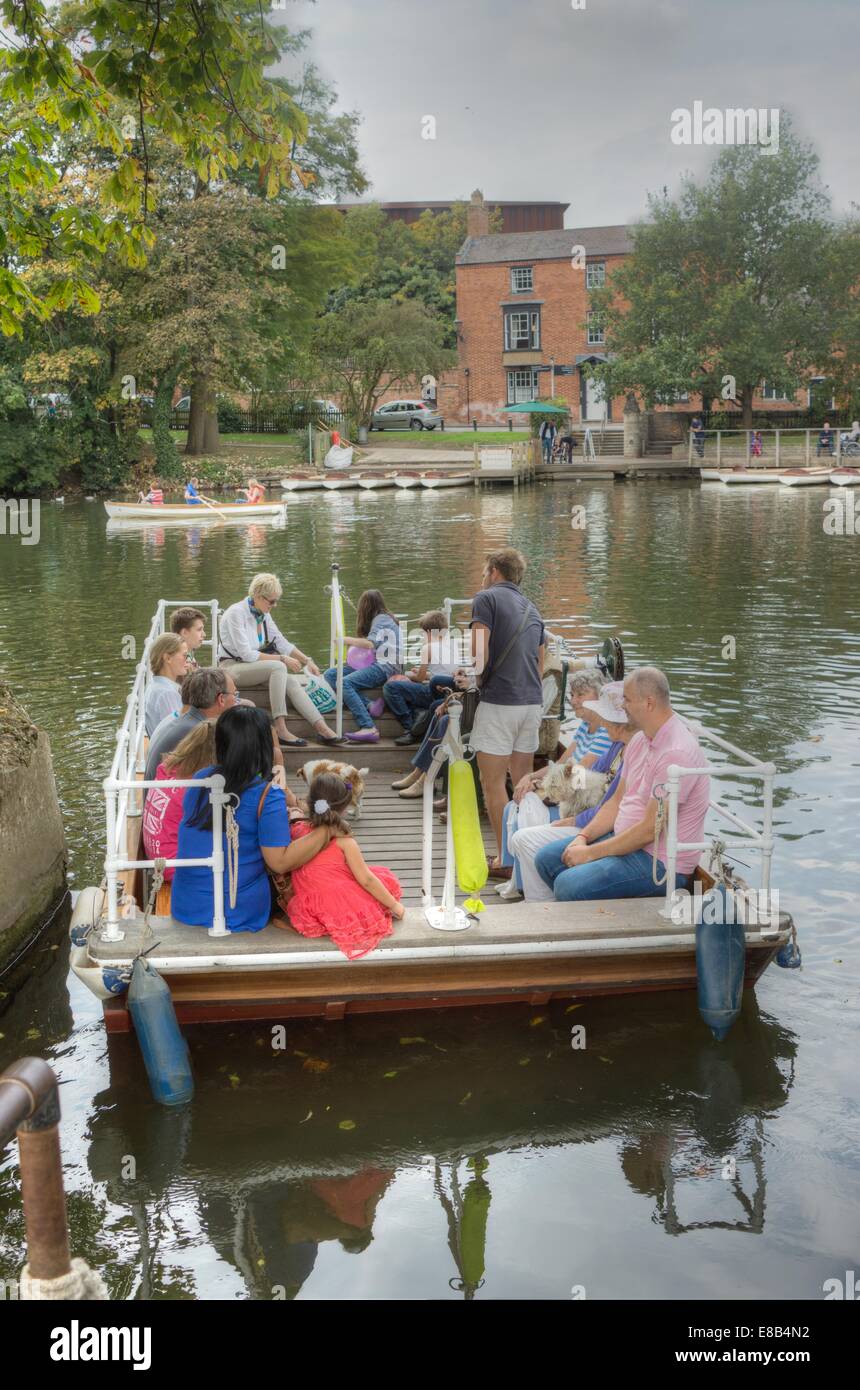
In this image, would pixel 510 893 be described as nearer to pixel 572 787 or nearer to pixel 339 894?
pixel 572 787

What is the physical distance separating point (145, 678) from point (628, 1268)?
660 centimetres

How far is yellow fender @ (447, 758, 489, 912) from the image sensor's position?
Answer: 6773 mm

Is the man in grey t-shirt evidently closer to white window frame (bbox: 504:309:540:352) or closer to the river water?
the river water

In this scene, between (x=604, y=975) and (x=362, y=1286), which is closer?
(x=362, y=1286)

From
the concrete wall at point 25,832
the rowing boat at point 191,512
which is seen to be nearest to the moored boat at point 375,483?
the rowing boat at point 191,512

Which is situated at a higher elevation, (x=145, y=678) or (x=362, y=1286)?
(x=145, y=678)

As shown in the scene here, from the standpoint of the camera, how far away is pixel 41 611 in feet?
76.7

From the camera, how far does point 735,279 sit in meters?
60.8

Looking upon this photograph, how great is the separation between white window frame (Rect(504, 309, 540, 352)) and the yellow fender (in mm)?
71047

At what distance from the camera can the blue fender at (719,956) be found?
694 centimetres

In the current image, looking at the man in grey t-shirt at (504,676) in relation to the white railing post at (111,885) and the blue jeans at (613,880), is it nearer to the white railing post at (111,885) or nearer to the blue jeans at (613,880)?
the blue jeans at (613,880)
